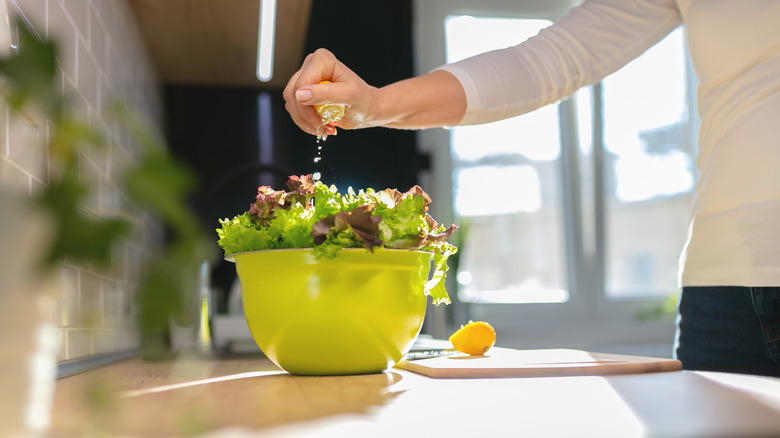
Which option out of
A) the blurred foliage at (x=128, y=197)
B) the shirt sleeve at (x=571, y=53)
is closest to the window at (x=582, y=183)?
the shirt sleeve at (x=571, y=53)

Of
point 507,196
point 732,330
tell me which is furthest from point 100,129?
point 507,196

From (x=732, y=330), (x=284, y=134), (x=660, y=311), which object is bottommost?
(x=660, y=311)

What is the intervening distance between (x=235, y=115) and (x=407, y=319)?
1.86 m

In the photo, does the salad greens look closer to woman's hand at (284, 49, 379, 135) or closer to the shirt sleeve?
woman's hand at (284, 49, 379, 135)

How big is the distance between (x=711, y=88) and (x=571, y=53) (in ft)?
0.79

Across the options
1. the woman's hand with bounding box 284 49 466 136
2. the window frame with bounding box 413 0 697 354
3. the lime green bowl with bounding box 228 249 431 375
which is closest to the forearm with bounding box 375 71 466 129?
the woman's hand with bounding box 284 49 466 136

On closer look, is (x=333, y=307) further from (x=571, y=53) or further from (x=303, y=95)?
(x=571, y=53)

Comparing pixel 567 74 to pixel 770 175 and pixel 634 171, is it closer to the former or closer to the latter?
pixel 770 175

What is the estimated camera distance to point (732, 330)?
1003 mm

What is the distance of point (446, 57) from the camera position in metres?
3.27

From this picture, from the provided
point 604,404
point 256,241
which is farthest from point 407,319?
point 604,404

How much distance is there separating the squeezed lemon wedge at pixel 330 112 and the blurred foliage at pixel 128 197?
65 centimetres

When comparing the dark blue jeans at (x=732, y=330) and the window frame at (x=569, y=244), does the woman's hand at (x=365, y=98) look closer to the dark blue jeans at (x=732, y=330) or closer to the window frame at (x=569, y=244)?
the dark blue jeans at (x=732, y=330)

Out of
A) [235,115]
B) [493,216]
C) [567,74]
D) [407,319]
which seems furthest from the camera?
[493,216]
